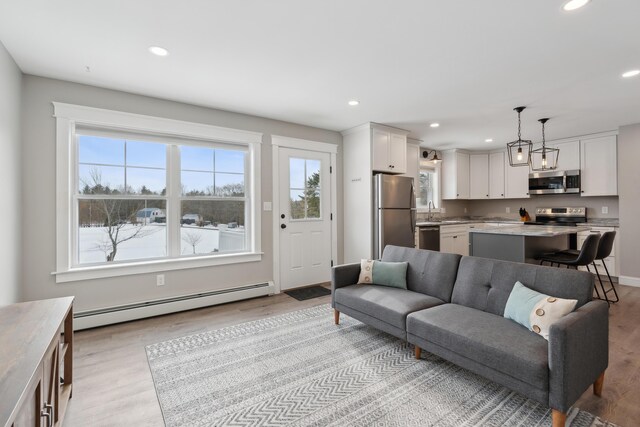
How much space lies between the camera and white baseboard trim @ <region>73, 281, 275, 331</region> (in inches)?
119

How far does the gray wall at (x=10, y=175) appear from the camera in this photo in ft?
7.61

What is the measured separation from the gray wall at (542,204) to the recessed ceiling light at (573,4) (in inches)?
192

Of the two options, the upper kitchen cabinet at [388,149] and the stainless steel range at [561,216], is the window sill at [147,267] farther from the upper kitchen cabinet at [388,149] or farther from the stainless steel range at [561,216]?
the stainless steel range at [561,216]

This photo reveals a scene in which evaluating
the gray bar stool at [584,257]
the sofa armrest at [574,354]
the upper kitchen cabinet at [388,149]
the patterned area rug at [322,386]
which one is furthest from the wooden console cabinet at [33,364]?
the gray bar stool at [584,257]

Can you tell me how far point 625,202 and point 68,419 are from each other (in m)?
6.81

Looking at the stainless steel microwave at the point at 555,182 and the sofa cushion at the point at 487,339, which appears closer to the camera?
the sofa cushion at the point at 487,339

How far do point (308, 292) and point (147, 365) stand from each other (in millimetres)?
2250

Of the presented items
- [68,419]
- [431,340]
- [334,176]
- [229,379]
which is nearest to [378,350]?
[431,340]

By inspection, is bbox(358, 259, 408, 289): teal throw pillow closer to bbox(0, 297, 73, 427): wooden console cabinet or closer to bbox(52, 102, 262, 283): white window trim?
bbox(52, 102, 262, 283): white window trim

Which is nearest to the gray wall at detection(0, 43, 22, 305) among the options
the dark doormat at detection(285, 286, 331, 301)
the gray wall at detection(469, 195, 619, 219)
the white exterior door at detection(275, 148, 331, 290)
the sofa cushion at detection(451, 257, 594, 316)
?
the white exterior door at detection(275, 148, 331, 290)

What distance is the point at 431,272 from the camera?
110 inches

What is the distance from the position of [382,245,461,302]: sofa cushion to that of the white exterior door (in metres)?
1.77

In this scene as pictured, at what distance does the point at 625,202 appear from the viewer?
15.2 feet

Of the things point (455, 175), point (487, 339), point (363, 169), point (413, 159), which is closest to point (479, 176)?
point (455, 175)
